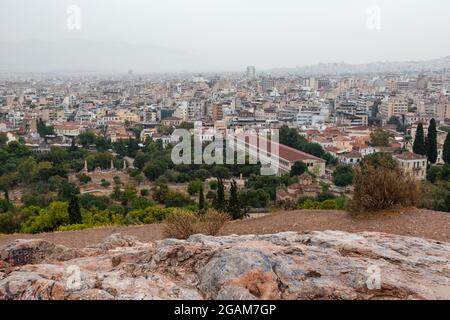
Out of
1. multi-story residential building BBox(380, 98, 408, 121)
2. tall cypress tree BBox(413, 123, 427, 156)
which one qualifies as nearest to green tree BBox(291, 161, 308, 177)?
tall cypress tree BBox(413, 123, 427, 156)

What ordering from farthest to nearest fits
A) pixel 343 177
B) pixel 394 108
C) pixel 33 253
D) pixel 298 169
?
1. pixel 394 108
2. pixel 298 169
3. pixel 343 177
4. pixel 33 253

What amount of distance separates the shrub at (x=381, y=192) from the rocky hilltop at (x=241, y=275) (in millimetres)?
2355

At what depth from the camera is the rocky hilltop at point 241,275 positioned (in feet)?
8.59

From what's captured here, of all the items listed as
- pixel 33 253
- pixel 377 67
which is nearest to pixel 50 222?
pixel 33 253

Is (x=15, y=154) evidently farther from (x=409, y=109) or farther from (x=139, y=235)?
(x=409, y=109)

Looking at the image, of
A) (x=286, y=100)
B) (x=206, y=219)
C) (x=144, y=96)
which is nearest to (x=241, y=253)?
(x=206, y=219)

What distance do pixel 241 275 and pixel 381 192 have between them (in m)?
3.57

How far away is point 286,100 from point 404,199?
47.8 m

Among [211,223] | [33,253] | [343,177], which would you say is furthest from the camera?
[343,177]

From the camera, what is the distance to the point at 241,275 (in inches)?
106

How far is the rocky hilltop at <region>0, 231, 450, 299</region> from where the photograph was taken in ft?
8.59

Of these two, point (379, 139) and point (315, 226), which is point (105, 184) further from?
point (315, 226)

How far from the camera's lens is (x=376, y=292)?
268 centimetres

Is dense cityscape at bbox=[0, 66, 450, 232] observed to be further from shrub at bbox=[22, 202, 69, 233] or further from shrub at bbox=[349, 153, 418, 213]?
shrub at bbox=[349, 153, 418, 213]
